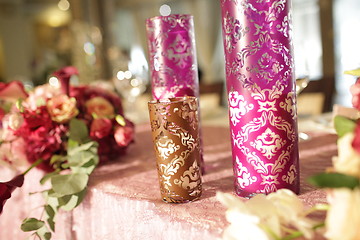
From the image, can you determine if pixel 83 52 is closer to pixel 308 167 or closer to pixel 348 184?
pixel 308 167

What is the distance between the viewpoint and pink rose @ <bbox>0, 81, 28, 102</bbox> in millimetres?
810

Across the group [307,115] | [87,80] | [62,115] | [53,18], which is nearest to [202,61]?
[53,18]

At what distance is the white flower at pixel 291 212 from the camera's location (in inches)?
13.5

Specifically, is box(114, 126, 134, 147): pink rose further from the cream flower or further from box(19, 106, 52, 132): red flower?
the cream flower

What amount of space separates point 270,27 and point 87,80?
2.22 m

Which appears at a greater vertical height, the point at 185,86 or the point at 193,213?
the point at 185,86

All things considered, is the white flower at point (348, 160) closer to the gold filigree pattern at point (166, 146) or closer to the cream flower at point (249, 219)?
the cream flower at point (249, 219)

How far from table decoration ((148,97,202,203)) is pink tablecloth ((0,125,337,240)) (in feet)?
0.07

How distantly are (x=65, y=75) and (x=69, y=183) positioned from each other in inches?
10.4

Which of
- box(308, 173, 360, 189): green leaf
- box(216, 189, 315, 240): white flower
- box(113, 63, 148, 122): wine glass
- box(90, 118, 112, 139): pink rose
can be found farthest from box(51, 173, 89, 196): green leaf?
box(113, 63, 148, 122): wine glass

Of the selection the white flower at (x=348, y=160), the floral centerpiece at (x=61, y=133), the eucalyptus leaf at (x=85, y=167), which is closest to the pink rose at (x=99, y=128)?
the floral centerpiece at (x=61, y=133)

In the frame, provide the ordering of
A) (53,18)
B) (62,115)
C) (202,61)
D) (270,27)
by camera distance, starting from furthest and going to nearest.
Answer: (53,18) < (202,61) < (62,115) < (270,27)

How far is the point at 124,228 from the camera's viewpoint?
0.60 m

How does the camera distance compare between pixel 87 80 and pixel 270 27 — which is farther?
pixel 87 80
